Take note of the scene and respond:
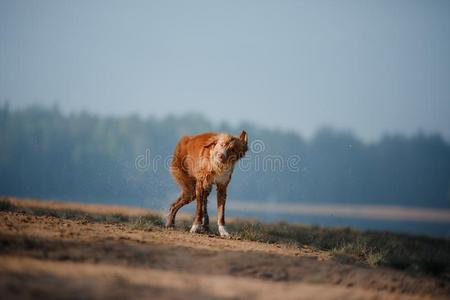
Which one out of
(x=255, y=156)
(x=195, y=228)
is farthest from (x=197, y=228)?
(x=255, y=156)

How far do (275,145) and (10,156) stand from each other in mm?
50137

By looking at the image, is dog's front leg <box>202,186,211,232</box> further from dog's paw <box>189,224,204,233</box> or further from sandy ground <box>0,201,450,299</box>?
sandy ground <box>0,201,450,299</box>

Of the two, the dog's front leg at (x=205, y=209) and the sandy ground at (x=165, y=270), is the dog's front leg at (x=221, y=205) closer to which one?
the dog's front leg at (x=205, y=209)

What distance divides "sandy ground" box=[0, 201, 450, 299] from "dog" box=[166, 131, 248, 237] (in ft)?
5.92

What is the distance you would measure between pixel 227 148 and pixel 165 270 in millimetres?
5094

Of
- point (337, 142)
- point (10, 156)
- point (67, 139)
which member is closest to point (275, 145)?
point (337, 142)

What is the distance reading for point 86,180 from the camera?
85.0 m

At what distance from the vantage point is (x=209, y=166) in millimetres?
13609

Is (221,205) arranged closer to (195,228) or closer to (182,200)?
(195,228)

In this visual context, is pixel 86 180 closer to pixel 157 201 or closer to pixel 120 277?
pixel 157 201

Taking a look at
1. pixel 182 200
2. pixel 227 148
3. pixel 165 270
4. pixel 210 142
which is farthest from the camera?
pixel 182 200

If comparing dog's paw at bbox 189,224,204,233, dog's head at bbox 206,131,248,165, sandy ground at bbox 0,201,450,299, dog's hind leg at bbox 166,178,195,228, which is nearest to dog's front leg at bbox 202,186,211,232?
dog's paw at bbox 189,224,204,233

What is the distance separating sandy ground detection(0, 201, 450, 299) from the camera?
7.43m

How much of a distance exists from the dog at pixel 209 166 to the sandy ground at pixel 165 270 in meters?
1.80
